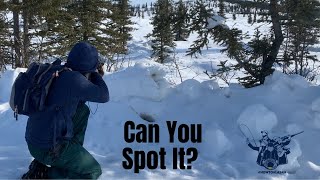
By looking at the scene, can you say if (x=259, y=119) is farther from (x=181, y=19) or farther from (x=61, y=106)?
(x=61, y=106)

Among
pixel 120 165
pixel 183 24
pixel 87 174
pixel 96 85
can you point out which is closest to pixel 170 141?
pixel 120 165

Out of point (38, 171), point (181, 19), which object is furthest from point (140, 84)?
point (38, 171)

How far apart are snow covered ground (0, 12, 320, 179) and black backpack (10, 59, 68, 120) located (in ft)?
4.11

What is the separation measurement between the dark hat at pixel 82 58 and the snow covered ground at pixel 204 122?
4.96ft

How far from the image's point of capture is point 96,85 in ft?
11.7

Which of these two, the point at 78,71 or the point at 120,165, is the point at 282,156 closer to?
the point at 120,165

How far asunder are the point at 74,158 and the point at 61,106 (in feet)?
1.92

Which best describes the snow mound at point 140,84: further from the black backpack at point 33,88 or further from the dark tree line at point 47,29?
the dark tree line at point 47,29

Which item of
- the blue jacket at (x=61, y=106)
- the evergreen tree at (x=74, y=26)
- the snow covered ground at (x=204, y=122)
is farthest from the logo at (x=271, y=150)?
the evergreen tree at (x=74, y=26)

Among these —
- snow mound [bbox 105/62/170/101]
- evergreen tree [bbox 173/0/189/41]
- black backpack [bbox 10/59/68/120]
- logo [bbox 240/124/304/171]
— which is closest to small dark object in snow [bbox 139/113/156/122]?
snow mound [bbox 105/62/170/101]

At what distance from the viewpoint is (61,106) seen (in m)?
3.48

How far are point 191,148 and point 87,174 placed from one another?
6.30 ft

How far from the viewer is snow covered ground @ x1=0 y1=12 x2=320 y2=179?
490 centimetres

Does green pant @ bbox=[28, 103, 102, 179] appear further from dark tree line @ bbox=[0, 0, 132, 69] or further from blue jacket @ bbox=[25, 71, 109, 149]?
dark tree line @ bbox=[0, 0, 132, 69]
